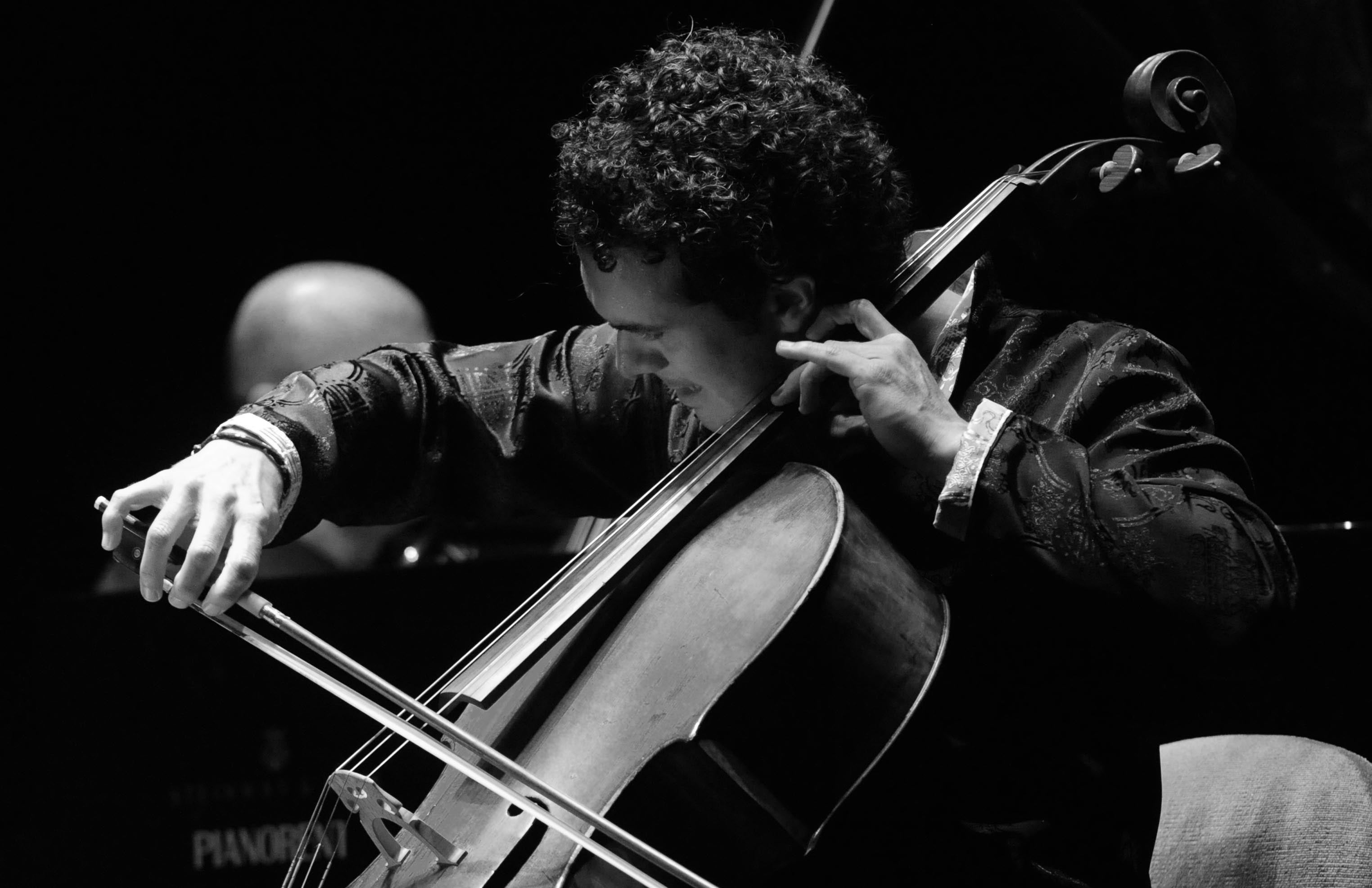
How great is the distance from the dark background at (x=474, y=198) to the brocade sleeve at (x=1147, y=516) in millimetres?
443

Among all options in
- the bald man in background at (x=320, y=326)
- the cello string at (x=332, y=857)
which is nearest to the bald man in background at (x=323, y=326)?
the bald man in background at (x=320, y=326)

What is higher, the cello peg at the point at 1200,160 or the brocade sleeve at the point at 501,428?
the brocade sleeve at the point at 501,428

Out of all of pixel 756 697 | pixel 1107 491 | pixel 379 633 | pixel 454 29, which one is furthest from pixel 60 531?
pixel 1107 491

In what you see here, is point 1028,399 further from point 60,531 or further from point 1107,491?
point 60,531

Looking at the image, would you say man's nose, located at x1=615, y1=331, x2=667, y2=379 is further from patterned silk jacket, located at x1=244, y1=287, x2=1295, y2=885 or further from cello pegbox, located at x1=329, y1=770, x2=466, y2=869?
cello pegbox, located at x1=329, y1=770, x2=466, y2=869

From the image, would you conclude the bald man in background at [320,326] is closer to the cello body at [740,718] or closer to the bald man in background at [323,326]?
the bald man in background at [323,326]

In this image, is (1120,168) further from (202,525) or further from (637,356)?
(202,525)

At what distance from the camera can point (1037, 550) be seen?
1058 millimetres

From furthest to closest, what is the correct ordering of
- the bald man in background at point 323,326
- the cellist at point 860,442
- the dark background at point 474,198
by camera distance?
A: 1. the bald man in background at point 323,326
2. the dark background at point 474,198
3. the cellist at point 860,442

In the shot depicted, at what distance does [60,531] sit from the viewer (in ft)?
6.48

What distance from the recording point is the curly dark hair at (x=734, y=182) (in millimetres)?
1267

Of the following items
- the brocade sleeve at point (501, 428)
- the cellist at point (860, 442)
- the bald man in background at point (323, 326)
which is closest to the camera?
the cellist at point (860, 442)

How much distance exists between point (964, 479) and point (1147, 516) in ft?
0.53

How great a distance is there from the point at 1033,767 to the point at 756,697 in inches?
15.1
